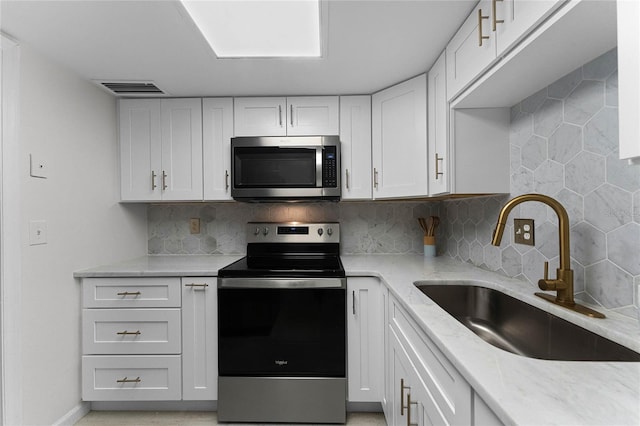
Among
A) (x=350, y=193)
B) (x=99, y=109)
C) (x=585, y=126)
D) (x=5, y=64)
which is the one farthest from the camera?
(x=350, y=193)

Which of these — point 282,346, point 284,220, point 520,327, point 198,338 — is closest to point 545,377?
point 520,327

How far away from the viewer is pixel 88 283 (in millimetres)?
1879

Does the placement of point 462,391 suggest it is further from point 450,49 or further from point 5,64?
point 5,64

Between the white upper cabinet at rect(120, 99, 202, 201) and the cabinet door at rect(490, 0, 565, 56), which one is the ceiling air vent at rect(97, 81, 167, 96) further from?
the cabinet door at rect(490, 0, 565, 56)

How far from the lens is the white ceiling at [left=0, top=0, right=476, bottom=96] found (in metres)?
1.29

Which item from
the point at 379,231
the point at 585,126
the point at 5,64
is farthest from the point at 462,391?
the point at 5,64

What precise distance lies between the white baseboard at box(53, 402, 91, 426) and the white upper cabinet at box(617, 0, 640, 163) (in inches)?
104

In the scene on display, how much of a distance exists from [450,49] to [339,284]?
135 centimetres

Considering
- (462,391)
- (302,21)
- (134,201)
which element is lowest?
(462,391)

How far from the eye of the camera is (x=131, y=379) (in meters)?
1.89

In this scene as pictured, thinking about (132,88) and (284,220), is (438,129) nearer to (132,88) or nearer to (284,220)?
(284,220)

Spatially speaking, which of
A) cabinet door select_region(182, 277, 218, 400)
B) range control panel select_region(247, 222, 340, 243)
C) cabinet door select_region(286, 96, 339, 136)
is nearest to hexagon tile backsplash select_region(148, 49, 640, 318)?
range control panel select_region(247, 222, 340, 243)

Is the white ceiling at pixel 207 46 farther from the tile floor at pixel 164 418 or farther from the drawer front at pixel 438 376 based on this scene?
the tile floor at pixel 164 418

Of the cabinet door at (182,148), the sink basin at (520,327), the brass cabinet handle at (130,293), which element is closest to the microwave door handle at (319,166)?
the cabinet door at (182,148)
